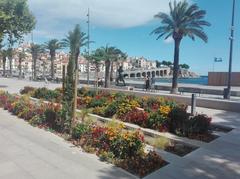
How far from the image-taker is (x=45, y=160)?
7672 mm

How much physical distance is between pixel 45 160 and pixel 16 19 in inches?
1052

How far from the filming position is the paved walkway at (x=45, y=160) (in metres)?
6.78

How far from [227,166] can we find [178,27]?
76.7ft

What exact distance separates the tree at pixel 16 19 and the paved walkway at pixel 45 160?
22.0 meters

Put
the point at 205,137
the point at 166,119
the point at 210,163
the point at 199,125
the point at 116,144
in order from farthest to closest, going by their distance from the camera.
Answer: the point at 166,119, the point at 199,125, the point at 205,137, the point at 116,144, the point at 210,163

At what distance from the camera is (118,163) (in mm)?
7410

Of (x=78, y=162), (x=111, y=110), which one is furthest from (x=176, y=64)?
(x=78, y=162)

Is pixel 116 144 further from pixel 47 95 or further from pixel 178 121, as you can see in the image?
pixel 47 95

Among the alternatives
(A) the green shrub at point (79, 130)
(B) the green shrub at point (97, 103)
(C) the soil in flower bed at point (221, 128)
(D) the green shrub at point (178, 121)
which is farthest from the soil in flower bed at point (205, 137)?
(B) the green shrub at point (97, 103)

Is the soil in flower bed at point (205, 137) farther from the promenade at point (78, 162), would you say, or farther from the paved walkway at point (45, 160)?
the paved walkway at point (45, 160)

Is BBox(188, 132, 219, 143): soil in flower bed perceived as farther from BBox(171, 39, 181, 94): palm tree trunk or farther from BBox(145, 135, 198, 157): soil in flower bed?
BBox(171, 39, 181, 94): palm tree trunk

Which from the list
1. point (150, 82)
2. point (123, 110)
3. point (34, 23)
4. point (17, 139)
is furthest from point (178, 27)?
point (17, 139)

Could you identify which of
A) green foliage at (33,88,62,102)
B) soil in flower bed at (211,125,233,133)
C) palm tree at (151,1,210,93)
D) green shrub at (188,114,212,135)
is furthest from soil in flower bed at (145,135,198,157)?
palm tree at (151,1,210,93)

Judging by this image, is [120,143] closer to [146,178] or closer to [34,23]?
[146,178]
